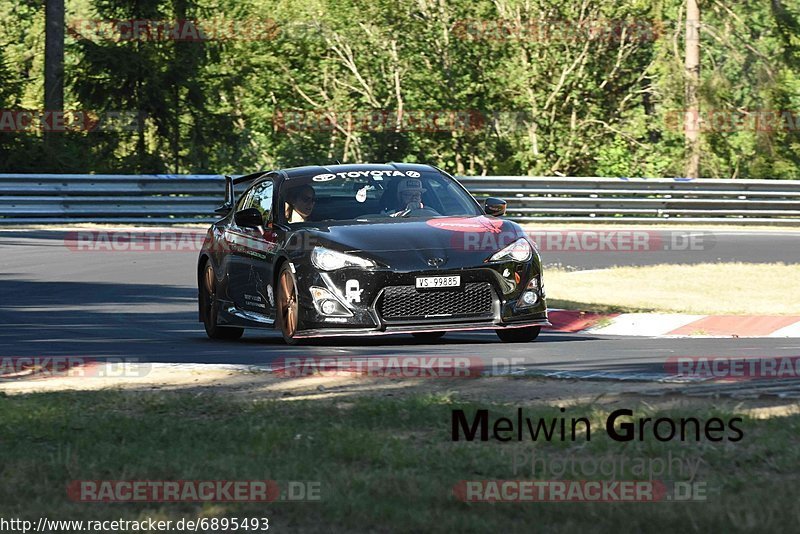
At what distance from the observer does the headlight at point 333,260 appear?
10.6m

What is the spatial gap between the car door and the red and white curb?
3.16 metres

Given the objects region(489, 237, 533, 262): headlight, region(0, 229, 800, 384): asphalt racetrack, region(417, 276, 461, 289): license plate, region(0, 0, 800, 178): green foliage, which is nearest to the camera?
region(0, 229, 800, 384): asphalt racetrack

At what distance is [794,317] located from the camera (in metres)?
13.4

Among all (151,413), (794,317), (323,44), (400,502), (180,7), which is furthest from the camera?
(323,44)

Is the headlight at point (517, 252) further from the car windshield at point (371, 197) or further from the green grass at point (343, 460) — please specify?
the green grass at point (343, 460)

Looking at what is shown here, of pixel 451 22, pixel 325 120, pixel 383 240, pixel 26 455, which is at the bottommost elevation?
pixel 26 455

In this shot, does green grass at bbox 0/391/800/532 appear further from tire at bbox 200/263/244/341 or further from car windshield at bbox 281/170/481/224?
tire at bbox 200/263/244/341

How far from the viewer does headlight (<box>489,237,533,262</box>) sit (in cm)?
1085

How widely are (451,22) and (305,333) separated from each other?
82.7 feet

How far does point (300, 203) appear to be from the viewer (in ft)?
38.5

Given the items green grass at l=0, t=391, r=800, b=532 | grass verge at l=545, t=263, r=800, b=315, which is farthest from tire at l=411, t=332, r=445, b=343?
green grass at l=0, t=391, r=800, b=532

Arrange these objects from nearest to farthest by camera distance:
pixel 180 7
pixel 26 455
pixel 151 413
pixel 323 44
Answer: pixel 26 455
pixel 151 413
pixel 180 7
pixel 323 44

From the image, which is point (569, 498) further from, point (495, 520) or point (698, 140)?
point (698, 140)

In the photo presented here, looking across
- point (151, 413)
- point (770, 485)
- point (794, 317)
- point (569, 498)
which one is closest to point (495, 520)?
point (569, 498)
